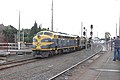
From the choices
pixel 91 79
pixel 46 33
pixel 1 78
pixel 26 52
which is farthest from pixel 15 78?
pixel 26 52

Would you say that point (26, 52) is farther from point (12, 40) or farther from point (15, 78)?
point (12, 40)

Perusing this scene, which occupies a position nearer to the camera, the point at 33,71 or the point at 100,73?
the point at 100,73

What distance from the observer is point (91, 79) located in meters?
13.0

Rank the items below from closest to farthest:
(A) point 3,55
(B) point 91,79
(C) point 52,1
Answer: (B) point 91,79 → (A) point 3,55 → (C) point 52,1

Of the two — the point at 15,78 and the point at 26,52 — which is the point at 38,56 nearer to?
the point at 26,52

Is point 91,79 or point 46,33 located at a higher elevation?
point 46,33

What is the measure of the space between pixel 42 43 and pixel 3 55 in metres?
4.20

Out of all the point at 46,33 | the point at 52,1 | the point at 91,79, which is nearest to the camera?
the point at 91,79

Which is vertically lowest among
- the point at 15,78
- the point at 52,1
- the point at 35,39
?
the point at 15,78

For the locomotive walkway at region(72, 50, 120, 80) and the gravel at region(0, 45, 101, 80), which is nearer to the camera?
the locomotive walkway at region(72, 50, 120, 80)

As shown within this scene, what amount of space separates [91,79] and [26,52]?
21.2 m

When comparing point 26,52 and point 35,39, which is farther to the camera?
point 26,52

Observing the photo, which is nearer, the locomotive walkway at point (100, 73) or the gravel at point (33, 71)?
the locomotive walkway at point (100, 73)

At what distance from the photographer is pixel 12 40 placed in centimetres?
6862
